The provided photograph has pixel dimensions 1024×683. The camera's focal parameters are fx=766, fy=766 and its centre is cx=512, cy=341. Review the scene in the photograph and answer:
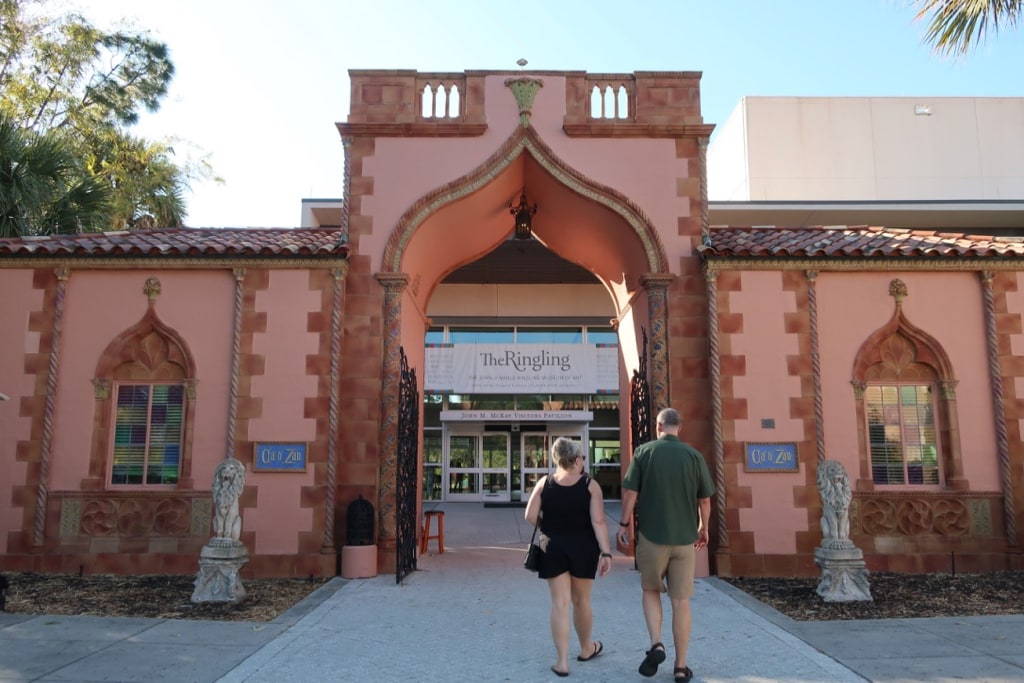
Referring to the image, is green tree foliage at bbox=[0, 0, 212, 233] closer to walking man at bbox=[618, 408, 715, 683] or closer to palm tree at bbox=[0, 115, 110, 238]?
palm tree at bbox=[0, 115, 110, 238]

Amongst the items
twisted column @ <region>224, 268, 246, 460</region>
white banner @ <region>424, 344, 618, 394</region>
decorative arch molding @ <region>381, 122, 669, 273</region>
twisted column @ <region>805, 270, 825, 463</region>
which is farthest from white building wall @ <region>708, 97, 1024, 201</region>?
twisted column @ <region>224, 268, 246, 460</region>

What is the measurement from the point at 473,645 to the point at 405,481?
3896 millimetres

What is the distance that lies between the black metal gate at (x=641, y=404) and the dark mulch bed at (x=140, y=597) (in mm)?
4429

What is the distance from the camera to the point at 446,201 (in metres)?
10.5

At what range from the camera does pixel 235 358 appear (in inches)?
385

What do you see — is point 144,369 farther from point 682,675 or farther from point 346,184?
point 682,675

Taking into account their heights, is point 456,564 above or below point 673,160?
below

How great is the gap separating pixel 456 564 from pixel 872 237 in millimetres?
7411

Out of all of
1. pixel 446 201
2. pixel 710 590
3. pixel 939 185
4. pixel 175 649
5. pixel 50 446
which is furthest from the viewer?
pixel 939 185

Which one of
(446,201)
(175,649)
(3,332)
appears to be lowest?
(175,649)

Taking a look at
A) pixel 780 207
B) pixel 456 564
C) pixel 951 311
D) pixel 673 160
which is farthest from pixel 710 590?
pixel 780 207

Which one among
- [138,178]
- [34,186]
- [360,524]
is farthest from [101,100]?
[360,524]

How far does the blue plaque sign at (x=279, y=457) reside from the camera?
9.58 metres

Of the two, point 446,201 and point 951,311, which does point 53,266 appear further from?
point 951,311
